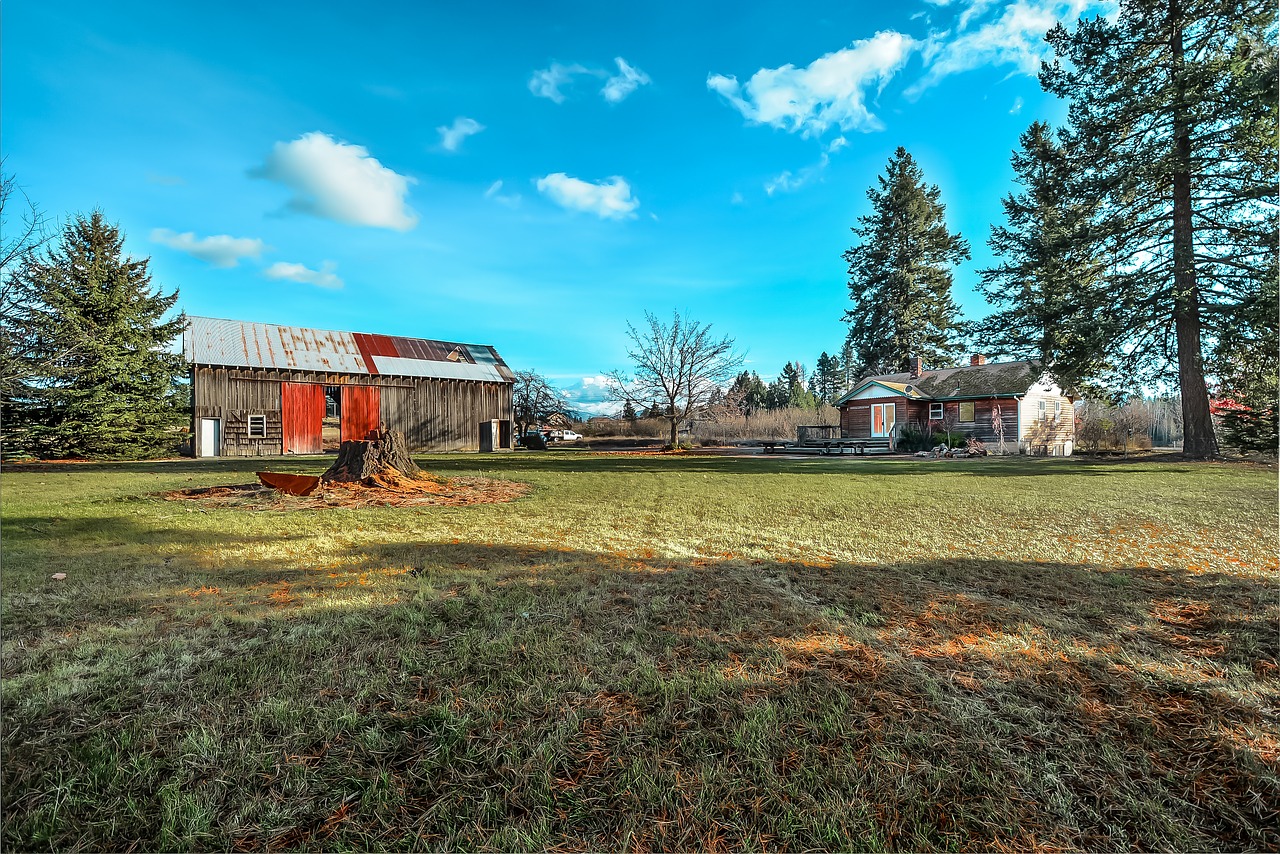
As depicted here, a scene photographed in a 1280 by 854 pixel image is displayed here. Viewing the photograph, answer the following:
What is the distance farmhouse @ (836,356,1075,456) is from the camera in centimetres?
2572

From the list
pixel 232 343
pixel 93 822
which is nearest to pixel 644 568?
pixel 93 822

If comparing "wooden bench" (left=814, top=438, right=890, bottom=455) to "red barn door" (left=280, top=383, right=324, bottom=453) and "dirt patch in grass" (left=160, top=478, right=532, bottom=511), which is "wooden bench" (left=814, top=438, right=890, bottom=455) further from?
"red barn door" (left=280, top=383, right=324, bottom=453)

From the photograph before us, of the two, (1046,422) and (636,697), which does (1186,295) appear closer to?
(1046,422)

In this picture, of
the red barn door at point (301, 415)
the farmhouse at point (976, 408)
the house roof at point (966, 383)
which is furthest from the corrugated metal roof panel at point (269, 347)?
the house roof at point (966, 383)

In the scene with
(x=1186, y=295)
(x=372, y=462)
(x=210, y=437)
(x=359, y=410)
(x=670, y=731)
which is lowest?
(x=670, y=731)

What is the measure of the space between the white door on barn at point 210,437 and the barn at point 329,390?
0.11 feet

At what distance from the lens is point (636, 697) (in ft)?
7.66

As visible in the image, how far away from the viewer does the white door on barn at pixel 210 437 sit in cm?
2127

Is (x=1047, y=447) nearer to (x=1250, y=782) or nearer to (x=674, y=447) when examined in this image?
(x=674, y=447)

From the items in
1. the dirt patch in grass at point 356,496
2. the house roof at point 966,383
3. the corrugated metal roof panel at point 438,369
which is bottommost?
the dirt patch in grass at point 356,496

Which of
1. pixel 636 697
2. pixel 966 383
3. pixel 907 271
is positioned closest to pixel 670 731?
pixel 636 697

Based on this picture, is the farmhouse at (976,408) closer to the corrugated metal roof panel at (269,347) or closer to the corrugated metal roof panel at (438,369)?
the corrugated metal roof panel at (438,369)

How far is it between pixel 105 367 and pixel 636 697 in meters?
18.7

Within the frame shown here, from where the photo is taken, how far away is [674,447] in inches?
1006
